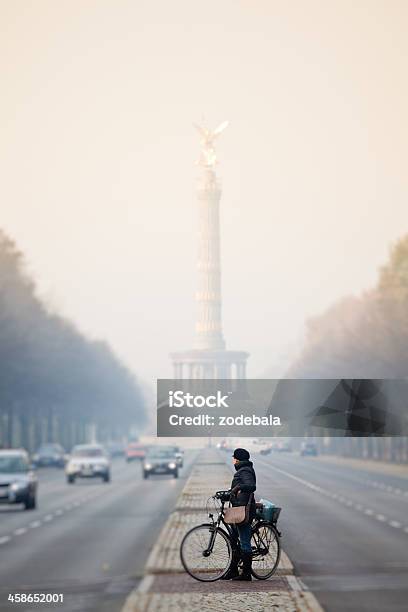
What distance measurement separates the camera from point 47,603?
15.9 metres

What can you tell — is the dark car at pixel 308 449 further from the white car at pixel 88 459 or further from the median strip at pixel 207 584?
the white car at pixel 88 459

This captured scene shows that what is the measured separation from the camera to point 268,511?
12.3 metres

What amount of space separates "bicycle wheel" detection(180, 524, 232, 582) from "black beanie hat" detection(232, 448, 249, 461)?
64 cm

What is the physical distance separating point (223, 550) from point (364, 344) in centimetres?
2114

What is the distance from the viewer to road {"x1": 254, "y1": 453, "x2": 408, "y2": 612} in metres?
13.1

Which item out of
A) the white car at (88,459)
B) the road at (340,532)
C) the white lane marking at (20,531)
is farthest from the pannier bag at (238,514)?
the white car at (88,459)

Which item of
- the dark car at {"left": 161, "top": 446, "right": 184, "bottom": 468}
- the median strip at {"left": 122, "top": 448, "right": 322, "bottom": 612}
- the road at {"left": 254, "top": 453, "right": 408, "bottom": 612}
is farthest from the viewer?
the dark car at {"left": 161, "top": 446, "right": 184, "bottom": 468}

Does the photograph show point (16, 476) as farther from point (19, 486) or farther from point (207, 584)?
point (207, 584)

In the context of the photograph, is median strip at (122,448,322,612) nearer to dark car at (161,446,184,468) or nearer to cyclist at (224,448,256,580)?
cyclist at (224,448,256,580)

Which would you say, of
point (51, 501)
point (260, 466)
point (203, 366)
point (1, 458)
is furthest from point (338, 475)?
point (51, 501)

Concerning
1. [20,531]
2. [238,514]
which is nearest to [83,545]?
[20,531]

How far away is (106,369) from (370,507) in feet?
399

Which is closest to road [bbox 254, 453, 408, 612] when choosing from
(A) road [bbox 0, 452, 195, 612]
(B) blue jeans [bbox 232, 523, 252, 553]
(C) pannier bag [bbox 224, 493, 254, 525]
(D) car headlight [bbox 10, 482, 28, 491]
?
(B) blue jeans [bbox 232, 523, 252, 553]

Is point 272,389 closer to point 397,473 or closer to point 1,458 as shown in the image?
point 397,473
